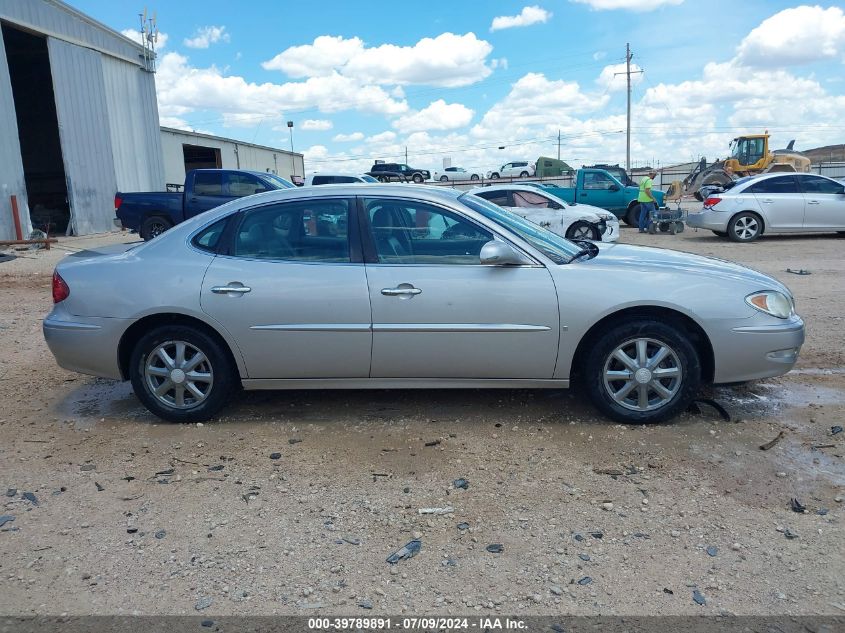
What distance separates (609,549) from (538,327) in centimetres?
154

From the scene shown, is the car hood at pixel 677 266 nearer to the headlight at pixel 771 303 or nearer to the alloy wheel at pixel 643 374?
the headlight at pixel 771 303

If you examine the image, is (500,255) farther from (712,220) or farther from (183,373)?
(712,220)

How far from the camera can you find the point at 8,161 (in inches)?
674

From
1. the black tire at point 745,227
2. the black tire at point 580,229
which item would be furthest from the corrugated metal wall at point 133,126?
the black tire at point 745,227

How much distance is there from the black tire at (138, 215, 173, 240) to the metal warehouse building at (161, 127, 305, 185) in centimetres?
1510

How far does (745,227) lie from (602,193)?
18.0 ft

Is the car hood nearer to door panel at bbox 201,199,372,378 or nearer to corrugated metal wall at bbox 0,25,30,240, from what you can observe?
door panel at bbox 201,199,372,378

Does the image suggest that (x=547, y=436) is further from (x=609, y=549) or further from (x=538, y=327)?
(x=609, y=549)

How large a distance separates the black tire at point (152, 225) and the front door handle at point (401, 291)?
12835 mm

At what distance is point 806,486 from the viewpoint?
3535 millimetres

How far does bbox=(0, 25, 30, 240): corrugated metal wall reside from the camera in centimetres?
1667

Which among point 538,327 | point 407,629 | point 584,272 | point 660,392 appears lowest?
point 407,629

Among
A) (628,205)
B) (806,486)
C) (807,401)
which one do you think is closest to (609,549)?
(806,486)

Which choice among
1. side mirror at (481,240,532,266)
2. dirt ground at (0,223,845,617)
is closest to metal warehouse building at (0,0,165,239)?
dirt ground at (0,223,845,617)
